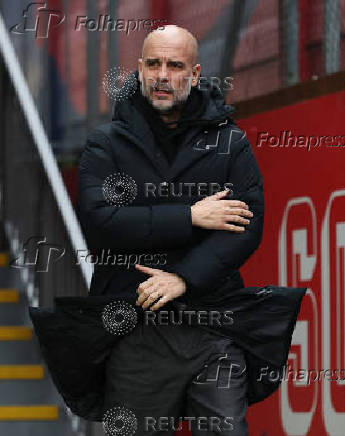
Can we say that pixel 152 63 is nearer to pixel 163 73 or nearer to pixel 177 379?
pixel 163 73

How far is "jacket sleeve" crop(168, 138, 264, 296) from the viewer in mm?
3887

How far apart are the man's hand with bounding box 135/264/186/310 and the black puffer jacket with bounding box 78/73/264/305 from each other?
30 mm

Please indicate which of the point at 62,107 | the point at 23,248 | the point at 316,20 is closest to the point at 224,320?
the point at 316,20

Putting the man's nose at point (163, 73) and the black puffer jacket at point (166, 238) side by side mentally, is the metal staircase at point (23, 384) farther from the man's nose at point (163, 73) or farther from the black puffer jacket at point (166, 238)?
the man's nose at point (163, 73)

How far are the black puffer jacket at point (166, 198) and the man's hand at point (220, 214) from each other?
0.03 metres

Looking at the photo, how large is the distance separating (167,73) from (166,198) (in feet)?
1.25

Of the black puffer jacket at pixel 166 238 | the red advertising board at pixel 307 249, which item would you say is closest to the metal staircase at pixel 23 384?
the red advertising board at pixel 307 249

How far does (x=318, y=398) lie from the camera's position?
16.9 feet

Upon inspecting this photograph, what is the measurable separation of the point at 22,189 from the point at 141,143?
3343 millimetres

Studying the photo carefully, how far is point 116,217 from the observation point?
3936 millimetres
